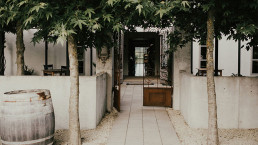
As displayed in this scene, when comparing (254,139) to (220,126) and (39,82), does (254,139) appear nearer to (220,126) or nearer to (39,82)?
(220,126)

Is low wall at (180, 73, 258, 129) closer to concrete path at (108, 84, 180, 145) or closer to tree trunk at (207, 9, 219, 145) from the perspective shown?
concrete path at (108, 84, 180, 145)

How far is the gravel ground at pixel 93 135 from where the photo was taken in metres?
5.64

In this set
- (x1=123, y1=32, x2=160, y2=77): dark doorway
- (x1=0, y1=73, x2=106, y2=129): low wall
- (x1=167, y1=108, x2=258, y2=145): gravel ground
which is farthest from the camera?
(x1=123, y1=32, x2=160, y2=77): dark doorway

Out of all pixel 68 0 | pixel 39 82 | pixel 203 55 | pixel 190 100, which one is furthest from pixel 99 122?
pixel 203 55

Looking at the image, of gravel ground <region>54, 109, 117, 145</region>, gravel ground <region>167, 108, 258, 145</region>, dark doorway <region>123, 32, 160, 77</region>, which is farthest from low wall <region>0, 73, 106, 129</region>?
dark doorway <region>123, 32, 160, 77</region>

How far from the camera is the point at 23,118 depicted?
181 inches

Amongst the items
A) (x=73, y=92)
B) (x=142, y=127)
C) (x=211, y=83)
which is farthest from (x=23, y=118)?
(x=211, y=83)

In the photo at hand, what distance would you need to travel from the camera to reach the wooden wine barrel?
181 inches

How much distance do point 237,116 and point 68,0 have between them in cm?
456

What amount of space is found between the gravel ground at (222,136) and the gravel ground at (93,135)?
1.60 metres

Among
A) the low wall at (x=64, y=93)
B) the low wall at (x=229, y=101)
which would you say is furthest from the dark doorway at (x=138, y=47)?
the low wall at (x=64, y=93)

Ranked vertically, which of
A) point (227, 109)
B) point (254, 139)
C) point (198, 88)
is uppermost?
point (198, 88)

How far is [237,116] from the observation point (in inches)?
258

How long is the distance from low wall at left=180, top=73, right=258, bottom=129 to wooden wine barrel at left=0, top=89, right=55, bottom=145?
3455 millimetres
